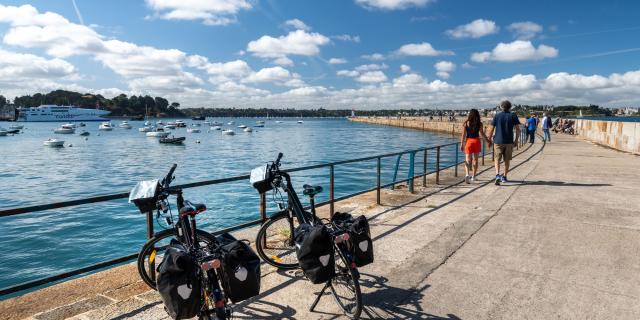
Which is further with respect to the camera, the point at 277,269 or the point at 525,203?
the point at 525,203

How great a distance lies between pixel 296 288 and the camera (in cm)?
451

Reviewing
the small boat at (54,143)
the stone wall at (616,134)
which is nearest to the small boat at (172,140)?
the small boat at (54,143)

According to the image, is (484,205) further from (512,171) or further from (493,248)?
(512,171)

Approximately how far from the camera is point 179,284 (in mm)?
2951

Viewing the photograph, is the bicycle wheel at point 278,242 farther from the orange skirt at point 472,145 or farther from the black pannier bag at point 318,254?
the orange skirt at point 472,145

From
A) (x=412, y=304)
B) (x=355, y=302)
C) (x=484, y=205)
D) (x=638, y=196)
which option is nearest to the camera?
(x=355, y=302)

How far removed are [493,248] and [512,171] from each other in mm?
8797

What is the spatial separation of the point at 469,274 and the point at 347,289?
1.72 m

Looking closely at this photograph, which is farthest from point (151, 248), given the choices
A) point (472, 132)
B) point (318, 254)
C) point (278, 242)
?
point (472, 132)

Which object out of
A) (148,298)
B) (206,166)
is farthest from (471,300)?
(206,166)

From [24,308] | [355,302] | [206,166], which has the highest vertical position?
[355,302]

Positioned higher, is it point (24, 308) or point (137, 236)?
point (24, 308)

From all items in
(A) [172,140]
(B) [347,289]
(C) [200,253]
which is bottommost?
(A) [172,140]

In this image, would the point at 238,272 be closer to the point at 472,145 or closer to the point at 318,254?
the point at 318,254
